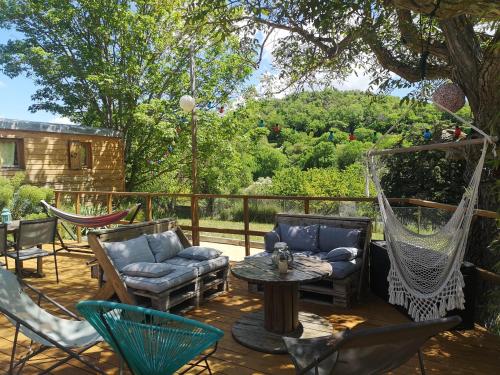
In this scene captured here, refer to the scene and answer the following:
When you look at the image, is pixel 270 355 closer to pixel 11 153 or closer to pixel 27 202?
pixel 27 202

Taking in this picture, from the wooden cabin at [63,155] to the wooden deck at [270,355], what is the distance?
6286 millimetres

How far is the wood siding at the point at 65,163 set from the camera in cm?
960

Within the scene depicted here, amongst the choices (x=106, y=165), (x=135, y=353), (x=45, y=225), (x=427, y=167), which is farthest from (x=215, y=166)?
(x=135, y=353)

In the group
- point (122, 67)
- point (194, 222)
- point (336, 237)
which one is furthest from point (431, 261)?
point (122, 67)

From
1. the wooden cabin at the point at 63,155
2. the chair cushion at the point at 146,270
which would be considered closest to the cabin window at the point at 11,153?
the wooden cabin at the point at 63,155

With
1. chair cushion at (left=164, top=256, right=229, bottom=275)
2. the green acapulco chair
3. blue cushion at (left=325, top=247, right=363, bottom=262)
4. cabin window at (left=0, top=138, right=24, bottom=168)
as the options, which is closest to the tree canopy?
cabin window at (left=0, top=138, right=24, bottom=168)

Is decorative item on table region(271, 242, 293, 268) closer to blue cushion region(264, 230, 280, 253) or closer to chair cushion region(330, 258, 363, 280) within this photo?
chair cushion region(330, 258, 363, 280)

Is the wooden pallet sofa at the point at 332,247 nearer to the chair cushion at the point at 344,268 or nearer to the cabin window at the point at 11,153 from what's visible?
the chair cushion at the point at 344,268

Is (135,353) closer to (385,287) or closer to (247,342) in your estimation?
(247,342)

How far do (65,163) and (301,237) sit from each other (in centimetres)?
832

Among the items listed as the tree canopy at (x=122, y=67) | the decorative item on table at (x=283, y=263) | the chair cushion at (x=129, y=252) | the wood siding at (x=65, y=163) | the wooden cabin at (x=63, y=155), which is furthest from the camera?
the tree canopy at (x=122, y=67)

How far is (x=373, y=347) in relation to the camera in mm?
1651

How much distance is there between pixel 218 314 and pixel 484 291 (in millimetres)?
2451

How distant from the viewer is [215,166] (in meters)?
15.4
